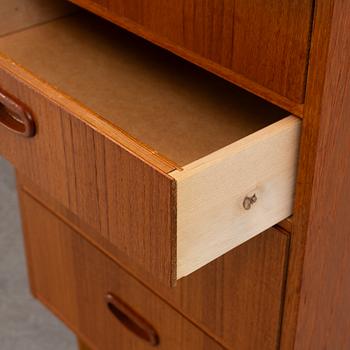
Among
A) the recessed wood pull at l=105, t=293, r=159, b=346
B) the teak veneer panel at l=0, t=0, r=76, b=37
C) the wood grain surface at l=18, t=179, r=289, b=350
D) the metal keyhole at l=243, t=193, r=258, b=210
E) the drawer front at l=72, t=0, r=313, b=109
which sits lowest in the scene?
the recessed wood pull at l=105, t=293, r=159, b=346

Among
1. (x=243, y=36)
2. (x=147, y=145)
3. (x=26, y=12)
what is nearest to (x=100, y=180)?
(x=147, y=145)

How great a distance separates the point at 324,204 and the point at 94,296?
1.41 ft

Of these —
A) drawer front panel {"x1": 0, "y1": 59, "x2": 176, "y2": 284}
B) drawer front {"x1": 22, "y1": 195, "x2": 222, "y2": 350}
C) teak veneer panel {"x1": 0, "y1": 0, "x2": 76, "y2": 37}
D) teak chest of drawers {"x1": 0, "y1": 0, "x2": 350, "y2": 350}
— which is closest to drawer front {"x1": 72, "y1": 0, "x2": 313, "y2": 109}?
teak chest of drawers {"x1": 0, "y1": 0, "x2": 350, "y2": 350}

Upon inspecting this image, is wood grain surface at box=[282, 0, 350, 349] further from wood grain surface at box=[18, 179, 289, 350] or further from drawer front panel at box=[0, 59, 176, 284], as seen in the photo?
drawer front panel at box=[0, 59, 176, 284]

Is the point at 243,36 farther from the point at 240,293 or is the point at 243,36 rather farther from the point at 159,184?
the point at 240,293

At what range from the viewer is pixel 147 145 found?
0.77 metres

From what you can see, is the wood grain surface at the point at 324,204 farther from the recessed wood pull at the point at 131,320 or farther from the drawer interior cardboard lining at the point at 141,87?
the recessed wood pull at the point at 131,320

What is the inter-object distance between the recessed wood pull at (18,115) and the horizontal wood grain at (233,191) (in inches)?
8.0

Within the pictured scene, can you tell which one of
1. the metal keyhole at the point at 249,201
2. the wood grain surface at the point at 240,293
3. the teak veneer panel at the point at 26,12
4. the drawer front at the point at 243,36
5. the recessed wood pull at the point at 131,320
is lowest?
the recessed wood pull at the point at 131,320

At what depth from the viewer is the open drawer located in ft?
2.26

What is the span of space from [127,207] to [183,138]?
10 cm

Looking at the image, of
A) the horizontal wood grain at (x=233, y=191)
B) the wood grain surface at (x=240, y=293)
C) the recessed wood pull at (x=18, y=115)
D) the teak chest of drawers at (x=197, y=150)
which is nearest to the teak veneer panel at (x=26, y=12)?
the teak chest of drawers at (x=197, y=150)

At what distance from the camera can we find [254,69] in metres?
0.72

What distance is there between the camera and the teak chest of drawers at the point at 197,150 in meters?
0.69
